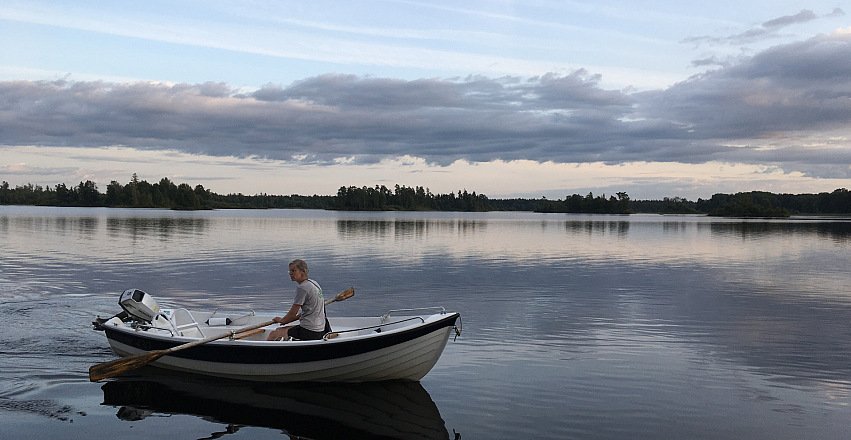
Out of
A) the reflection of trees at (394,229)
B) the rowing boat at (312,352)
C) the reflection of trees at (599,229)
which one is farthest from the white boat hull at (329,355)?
the reflection of trees at (599,229)

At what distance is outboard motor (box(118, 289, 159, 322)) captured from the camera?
1413 centimetres

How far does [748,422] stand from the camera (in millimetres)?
10711

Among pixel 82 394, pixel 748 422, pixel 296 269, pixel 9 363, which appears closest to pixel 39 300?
pixel 9 363

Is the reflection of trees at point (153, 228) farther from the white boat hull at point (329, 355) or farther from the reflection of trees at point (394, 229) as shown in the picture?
the white boat hull at point (329, 355)

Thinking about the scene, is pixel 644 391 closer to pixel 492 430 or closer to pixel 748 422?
pixel 748 422

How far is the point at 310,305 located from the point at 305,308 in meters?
0.13

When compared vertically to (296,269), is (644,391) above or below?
below

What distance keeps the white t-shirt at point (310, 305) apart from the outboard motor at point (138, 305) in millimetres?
4224

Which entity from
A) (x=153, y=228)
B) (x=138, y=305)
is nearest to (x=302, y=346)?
(x=138, y=305)

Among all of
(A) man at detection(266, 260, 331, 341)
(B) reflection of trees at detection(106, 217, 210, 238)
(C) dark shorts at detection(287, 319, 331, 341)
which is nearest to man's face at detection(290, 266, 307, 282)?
(A) man at detection(266, 260, 331, 341)

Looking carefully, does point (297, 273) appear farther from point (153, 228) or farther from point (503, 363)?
point (153, 228)

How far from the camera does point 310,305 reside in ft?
41.2

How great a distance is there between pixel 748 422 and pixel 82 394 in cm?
1255

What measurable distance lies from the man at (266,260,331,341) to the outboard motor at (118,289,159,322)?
3.76 meters
